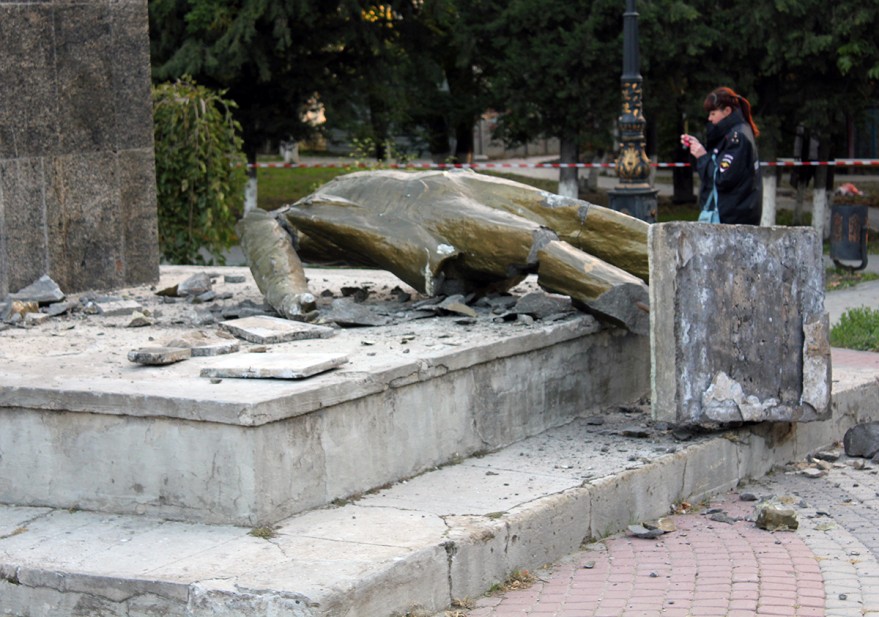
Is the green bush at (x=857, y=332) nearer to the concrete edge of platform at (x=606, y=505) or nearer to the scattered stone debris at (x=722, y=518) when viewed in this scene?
the concrete edge of platform at (x=606, y=505)

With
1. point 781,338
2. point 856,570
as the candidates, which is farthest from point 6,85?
point 856,570

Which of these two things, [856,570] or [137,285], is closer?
[856,570]

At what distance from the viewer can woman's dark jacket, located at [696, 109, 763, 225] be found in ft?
25.8

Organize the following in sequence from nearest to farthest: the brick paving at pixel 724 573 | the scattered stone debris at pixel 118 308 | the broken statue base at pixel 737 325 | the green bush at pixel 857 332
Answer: the brick paving at pixel 724 573 → the broken statue base at pixel 737 325 → the scattered stone debris at pixel 118 308 → the green bush at pixel 857 332

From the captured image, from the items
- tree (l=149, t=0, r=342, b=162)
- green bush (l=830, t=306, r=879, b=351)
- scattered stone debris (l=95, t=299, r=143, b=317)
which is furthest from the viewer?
tree (l=149, t=0, r=342, b=162)

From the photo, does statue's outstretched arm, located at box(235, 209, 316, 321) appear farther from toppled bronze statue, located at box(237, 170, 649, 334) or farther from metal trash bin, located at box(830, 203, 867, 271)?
metal trash bin, located at box(830, 203, 867, 271)

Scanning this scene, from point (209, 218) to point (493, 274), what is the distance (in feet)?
16.6

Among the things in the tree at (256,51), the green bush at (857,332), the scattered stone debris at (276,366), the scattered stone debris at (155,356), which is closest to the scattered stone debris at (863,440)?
the green bush at (857,332)

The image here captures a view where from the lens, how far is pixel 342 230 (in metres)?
7.28

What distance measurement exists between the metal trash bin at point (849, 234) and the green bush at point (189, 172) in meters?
7.15

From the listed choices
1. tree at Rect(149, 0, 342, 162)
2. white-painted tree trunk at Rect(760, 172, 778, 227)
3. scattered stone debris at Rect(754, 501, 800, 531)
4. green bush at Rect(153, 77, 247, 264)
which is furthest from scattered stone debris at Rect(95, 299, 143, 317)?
white-painted tree trunk at Rect(760, 172, 778, 227)

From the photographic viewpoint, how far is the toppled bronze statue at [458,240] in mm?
6781

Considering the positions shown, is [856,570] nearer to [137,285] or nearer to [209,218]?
[137,285]

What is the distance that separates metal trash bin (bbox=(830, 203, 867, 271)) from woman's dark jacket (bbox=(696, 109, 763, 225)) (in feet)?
24.0
